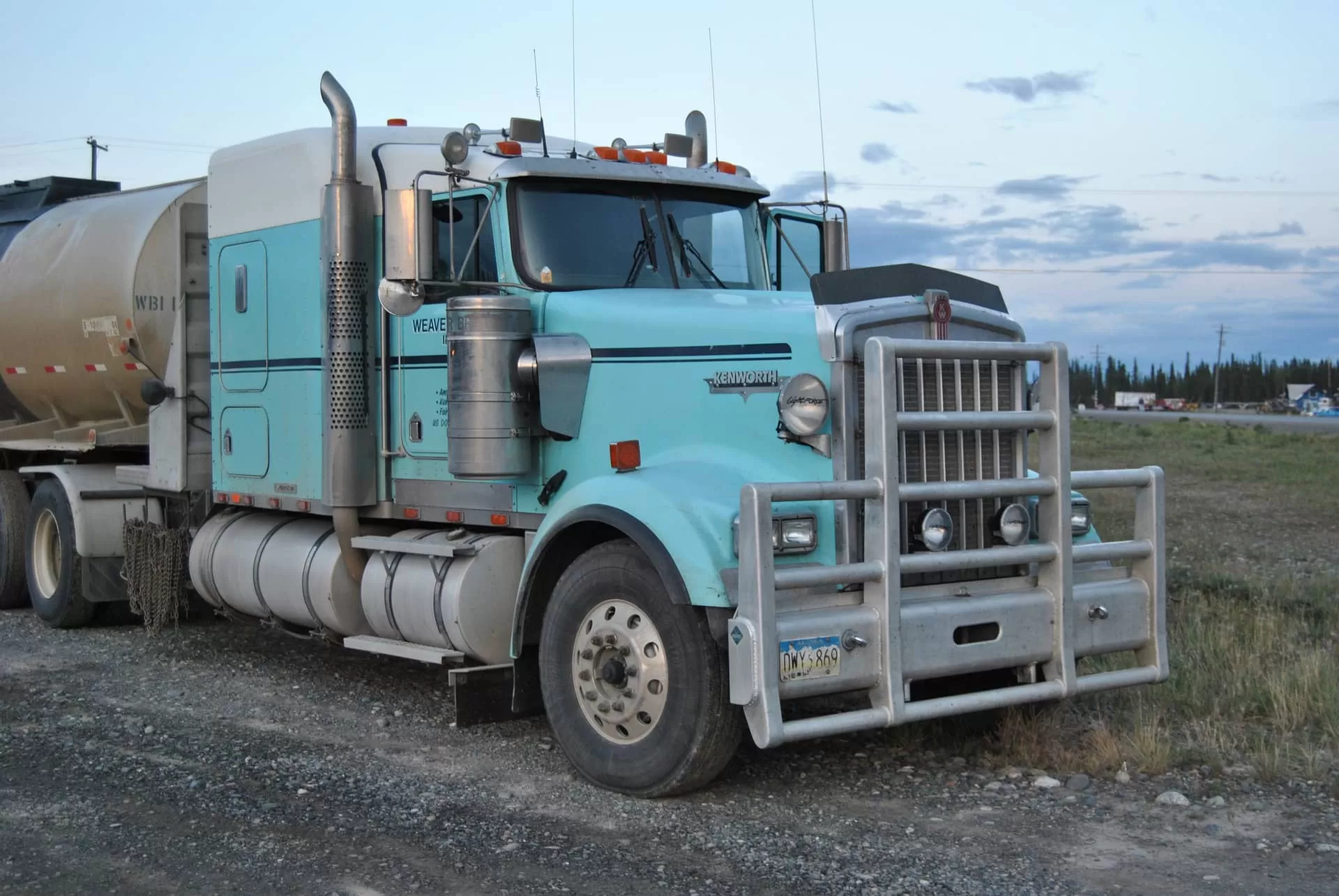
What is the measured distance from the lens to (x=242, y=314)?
343 inches

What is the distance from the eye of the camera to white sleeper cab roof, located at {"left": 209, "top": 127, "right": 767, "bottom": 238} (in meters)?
7.21

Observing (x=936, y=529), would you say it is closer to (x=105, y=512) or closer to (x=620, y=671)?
(x=620, y=671)

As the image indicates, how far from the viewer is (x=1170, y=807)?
18.9ft

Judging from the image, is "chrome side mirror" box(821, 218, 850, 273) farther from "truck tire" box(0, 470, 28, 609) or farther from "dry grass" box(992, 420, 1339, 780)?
"truck tire" box(0, 470, 28, 609)

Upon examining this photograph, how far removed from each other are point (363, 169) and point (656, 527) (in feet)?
10.9

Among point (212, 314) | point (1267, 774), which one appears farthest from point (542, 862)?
point (212, 314)

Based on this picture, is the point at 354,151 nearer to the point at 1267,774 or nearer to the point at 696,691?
the point at 696,691

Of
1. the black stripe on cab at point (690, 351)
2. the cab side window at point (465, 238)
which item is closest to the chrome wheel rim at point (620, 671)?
the black stripe on cab at point (690, 351)

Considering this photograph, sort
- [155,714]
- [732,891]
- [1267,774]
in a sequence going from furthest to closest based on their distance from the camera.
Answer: [155,714] < [1267,774] < [732,891]

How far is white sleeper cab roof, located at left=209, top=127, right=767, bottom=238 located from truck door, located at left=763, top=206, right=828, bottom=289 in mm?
221

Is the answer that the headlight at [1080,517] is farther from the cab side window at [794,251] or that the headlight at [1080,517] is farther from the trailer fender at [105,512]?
the trailer fender at [105,512]

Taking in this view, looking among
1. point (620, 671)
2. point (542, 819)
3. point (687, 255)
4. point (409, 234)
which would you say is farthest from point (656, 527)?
point (409, 234)

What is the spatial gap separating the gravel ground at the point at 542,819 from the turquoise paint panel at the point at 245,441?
1660 mm

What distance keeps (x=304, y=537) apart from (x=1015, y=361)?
4.48m
